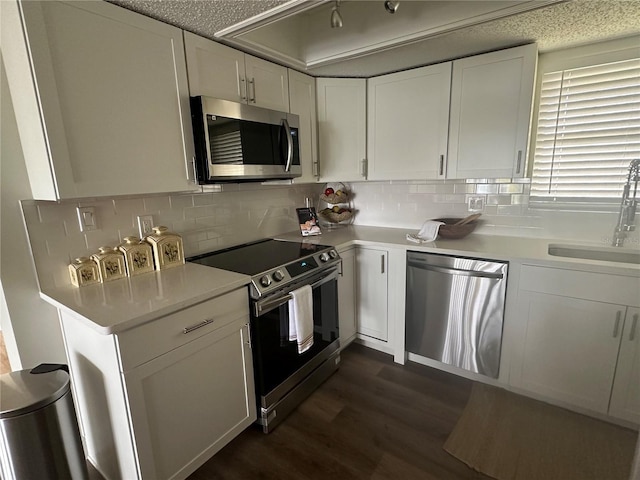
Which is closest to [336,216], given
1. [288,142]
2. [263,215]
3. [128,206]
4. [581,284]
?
[263,215]

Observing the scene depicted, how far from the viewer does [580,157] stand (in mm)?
2158

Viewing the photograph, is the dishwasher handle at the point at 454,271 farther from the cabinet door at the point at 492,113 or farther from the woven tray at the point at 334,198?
the woven tray at the point at 334,198

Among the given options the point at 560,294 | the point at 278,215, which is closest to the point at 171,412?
the point at 278,215

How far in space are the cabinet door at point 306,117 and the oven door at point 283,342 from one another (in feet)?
2.84

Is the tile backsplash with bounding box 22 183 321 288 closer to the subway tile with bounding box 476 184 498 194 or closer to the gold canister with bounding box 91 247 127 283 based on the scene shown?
the gold canister with bounding box 91 247 127 283

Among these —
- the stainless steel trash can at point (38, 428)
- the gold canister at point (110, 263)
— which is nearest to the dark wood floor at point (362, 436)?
the stainless steel trash can at point (38, 428)

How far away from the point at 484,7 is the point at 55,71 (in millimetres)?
1974

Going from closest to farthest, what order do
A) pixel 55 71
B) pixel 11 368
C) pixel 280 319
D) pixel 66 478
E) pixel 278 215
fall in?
pixel 55 71 → pixel 66 478 → pixel 11 368 → pixel 280 319 → pixel 278 215

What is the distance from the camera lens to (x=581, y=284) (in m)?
1.73

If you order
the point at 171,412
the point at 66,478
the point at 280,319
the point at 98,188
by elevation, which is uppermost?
the point at 98,188

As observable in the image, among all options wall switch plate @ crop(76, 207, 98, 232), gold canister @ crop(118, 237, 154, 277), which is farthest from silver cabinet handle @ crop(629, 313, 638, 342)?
wall switch plate @ crop(76, 207, 98, 232)

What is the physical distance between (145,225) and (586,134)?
2.84 m

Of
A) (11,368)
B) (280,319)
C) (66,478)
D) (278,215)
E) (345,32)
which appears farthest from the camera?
(278,215)

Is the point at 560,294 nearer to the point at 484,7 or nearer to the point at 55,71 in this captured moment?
the point at 484,7
